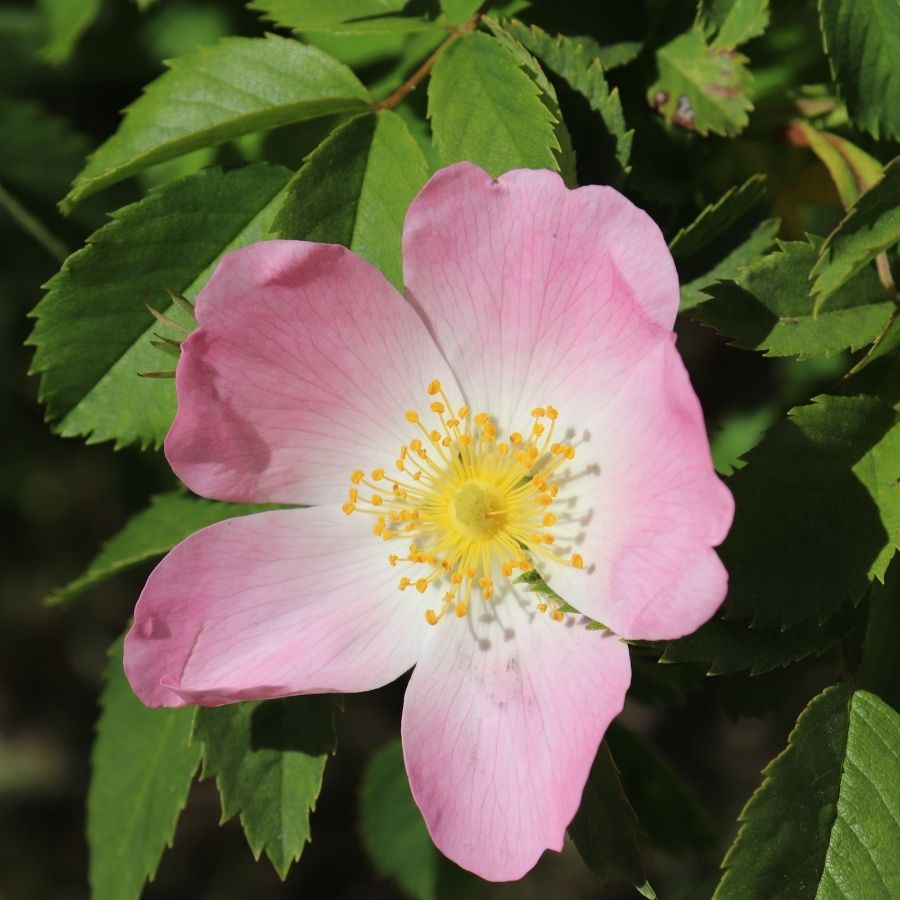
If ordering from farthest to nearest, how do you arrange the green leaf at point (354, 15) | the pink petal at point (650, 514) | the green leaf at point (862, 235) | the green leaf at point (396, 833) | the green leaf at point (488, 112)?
1. the green leaf at point (396, 833)
2. the green leaf at point (354, 15)
3. the green leaf at point (488, 112)
4. the green leaf at point (862, 235)
5. the pink petal at point (650, 514)

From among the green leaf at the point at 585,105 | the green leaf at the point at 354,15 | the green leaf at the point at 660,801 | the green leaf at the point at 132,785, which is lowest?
the green leaf at the point at 660,801

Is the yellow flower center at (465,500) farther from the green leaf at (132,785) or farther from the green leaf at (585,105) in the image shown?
the green leaf at (132,785)

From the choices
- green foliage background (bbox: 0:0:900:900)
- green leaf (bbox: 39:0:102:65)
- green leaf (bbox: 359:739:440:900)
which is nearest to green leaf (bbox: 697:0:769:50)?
green foliage background (bbox: 0:0:900:900)

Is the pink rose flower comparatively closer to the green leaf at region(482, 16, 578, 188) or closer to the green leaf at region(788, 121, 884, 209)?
the green leaf at region(482, 16, 578, 188)

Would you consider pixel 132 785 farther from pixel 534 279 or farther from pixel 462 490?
pixel 534 279

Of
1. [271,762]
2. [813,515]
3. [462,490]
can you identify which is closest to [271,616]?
[271,762]

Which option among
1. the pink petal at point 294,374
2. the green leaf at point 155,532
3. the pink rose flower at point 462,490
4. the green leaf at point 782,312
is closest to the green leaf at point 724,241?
the green leaf at point 782,312
